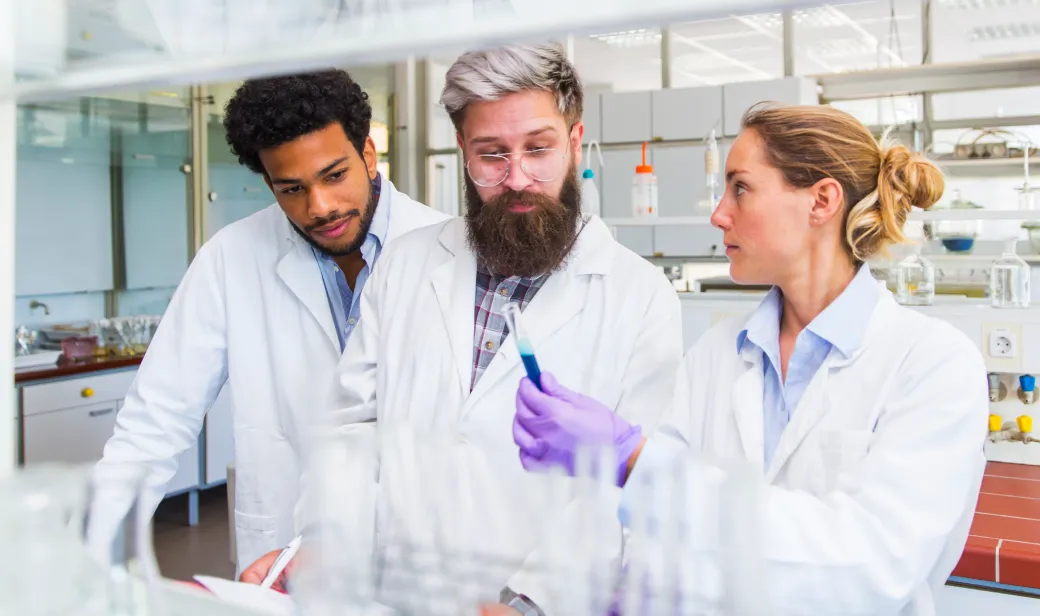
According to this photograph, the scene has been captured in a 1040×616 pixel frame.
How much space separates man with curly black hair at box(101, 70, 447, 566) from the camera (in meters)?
1.75

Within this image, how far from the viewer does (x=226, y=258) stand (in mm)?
1937

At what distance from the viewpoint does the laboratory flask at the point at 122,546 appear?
0.68 meters

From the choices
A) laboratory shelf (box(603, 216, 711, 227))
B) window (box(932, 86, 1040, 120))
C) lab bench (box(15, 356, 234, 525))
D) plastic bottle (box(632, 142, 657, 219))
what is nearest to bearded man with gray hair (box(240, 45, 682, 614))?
laboratory shelf (box(603, 216, 711, 227))

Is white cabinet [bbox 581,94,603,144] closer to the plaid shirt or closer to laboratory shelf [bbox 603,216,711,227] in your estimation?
laboratory shelf [bbox 603,216,711,227]

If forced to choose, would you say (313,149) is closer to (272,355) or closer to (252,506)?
(272,355)

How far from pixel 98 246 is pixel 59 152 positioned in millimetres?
588

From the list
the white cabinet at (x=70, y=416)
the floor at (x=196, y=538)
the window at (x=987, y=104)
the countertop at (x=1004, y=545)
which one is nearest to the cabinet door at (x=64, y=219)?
the white cabinet at (x=70, y=416)

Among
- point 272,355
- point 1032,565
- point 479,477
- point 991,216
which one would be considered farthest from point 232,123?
point 991,216

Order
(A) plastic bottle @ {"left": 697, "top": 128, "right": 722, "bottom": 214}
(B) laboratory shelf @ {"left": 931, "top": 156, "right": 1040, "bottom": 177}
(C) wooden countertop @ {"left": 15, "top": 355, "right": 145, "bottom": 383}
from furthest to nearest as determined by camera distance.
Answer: (B) laboratory shelf @ {"left": 931, "top": 156, "right": 1040, "bottom": 177}, (C) wooden countertop @ {"left": 15, "top": 355, "right": 145, "bottom": 383}, (A) plastic bottle @ {"left": 697, "top": 128, "right": 722, "bottom": 214}

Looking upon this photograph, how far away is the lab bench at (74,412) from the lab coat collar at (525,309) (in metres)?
2.86

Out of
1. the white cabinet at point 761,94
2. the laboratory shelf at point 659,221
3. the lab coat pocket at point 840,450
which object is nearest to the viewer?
the lab coat pocket at point 840,450

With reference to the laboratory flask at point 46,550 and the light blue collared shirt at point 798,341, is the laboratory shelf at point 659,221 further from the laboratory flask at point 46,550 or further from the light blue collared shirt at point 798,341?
the laboratory flask at point 46,550

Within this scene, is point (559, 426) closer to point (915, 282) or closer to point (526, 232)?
point (526, 232)

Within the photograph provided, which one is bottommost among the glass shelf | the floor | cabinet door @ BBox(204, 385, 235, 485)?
the floor
